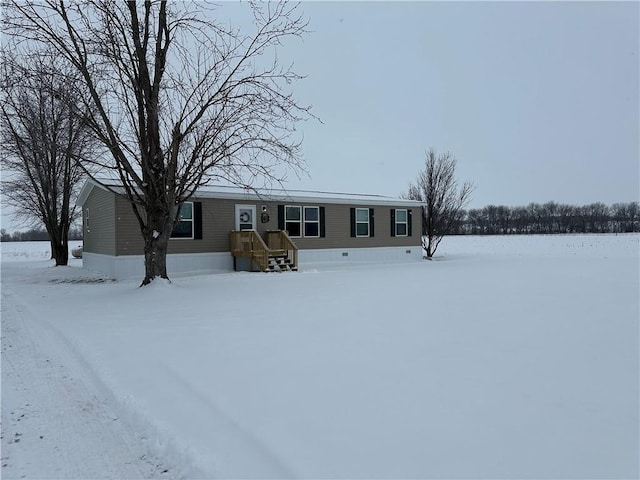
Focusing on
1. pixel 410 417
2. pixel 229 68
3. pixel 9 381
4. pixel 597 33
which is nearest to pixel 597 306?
pixel 410 417

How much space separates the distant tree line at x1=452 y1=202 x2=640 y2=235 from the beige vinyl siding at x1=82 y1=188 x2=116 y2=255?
171 ft

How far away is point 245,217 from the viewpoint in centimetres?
1661

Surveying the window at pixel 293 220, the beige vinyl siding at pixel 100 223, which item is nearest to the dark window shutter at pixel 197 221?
the beige vinyl siding at pixel 100 223

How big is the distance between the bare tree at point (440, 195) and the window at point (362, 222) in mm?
6091

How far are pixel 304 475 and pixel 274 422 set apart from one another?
74 cm

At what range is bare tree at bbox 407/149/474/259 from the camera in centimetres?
2512

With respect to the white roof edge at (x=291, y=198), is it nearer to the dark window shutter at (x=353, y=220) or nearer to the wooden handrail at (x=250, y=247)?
the dark window shutter at (x=353, y=220)

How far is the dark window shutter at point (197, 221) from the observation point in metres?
15.3

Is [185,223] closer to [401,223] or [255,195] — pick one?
[255,195]

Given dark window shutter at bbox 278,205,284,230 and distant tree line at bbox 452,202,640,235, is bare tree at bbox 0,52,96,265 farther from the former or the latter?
distant tree line at bbox 452,202,640,235

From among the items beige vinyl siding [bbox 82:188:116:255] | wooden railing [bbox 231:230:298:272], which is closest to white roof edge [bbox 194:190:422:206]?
wooden railing [bbox 231:230:298:272]

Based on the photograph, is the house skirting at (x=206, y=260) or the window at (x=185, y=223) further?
the window at (x=185, y=223)

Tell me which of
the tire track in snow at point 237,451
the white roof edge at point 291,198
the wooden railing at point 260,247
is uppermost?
the white roof edge at point 291,198

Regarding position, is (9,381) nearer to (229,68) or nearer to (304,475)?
(304,475)
